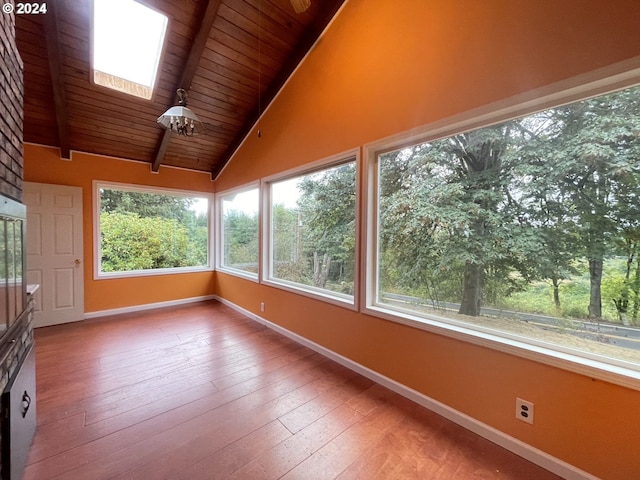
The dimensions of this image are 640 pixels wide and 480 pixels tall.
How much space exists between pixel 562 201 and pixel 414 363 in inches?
59.5

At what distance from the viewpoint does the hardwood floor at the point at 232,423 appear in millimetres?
1494

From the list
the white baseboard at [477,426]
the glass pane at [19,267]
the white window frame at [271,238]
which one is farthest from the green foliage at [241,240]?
the glass pane at [19,267]

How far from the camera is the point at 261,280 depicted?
3916 mm

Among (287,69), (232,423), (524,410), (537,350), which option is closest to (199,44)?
(287,69)

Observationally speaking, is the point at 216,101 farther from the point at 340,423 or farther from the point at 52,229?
the point at 340,423

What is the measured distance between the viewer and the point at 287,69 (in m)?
3.32

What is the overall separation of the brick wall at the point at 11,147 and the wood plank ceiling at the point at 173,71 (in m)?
1.43

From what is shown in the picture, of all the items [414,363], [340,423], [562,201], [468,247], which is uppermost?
[562,201]

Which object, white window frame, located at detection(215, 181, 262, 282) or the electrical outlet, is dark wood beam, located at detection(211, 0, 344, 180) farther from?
the electrical outlet

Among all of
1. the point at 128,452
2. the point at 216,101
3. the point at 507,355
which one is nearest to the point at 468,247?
the point at 507,355

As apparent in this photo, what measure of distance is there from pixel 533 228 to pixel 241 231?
4053mm

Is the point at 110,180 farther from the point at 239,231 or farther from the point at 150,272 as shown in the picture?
the point at 239,231

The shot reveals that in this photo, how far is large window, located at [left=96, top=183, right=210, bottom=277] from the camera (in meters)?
4.24

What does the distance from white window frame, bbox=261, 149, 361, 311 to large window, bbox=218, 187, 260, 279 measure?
0.75 feet
